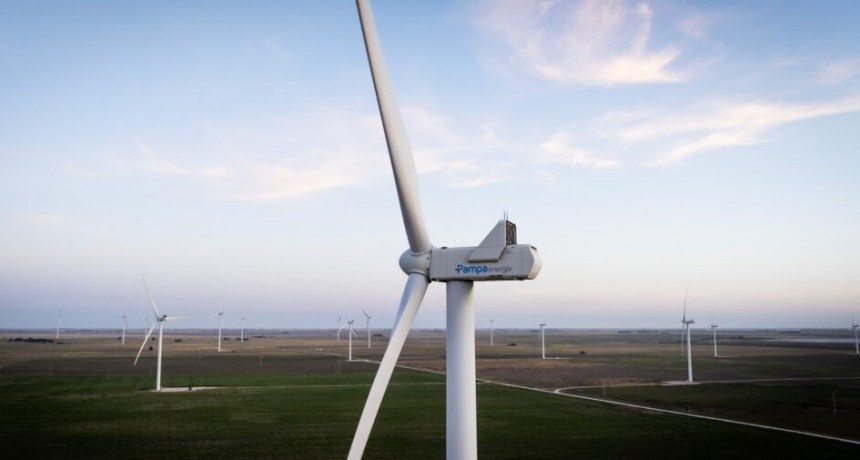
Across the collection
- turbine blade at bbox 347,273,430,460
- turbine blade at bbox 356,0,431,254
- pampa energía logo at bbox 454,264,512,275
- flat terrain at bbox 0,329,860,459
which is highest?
turbine blade at bbox 356,0,431,254

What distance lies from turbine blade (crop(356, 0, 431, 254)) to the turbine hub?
15 centimetres

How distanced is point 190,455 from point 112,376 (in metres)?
59.8

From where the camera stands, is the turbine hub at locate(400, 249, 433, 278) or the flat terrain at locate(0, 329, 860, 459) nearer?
Answer: the turbine hub at locate(400, 249, 433, 278)

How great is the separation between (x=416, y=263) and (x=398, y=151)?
3547 mm

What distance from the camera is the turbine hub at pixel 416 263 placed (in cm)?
1944

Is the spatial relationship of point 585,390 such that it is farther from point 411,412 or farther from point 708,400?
point 411,412

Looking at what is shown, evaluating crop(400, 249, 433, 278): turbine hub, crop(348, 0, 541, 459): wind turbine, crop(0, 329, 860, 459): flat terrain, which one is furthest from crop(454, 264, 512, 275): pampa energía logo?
crop(0, 329, 860, 459): flat terrain

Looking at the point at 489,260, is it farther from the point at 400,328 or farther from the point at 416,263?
the point at 400,328

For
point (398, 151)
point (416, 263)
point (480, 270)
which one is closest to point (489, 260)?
point (480, 270)

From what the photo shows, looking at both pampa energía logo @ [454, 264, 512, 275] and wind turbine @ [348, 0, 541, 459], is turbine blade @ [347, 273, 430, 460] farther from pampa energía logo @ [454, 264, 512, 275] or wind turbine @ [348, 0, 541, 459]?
pampa energía logo @ [454, 264, 512, 275]

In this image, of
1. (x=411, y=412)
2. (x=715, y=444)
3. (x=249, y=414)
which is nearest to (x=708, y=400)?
(x=715, y=444)

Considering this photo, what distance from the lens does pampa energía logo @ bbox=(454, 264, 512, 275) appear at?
1780 cm

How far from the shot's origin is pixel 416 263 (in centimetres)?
1958

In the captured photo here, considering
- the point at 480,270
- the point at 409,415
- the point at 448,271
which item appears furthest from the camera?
the point at 409,415
